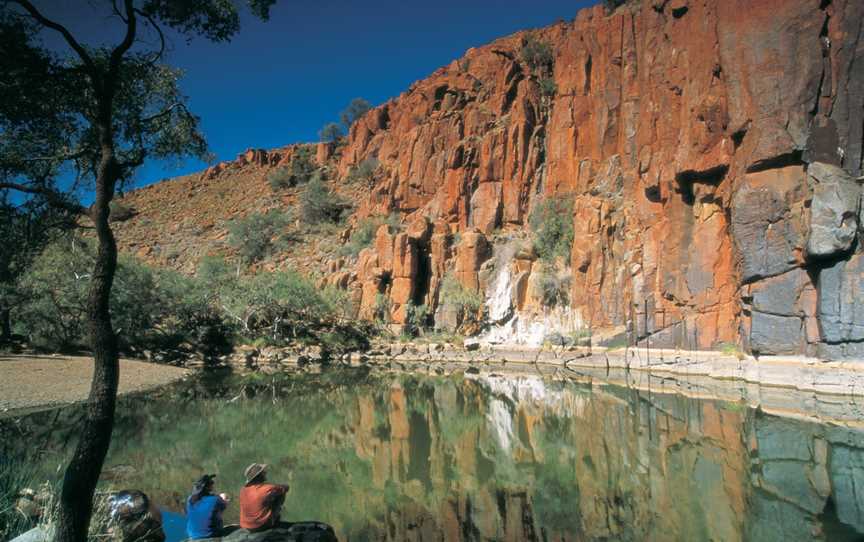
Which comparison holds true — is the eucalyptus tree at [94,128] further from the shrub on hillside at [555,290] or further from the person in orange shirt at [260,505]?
the shrub on hillside at [555,290]

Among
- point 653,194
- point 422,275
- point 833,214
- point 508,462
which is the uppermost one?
point 653,194

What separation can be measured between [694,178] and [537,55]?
1193 inches

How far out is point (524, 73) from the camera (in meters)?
55.1

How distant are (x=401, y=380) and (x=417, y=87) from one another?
178 ft

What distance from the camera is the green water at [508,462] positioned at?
8.61 meters

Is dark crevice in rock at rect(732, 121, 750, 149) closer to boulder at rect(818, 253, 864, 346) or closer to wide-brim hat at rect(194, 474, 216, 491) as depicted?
boulder at rect(818, 253, 864, 346)

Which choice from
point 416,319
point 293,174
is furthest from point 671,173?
point 293,174

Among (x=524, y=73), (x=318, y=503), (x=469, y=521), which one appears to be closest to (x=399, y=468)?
(x=318, y=503)

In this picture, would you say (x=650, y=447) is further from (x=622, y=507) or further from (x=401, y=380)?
(x=401, y=380)

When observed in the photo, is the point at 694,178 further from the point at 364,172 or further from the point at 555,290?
the point at 364,172

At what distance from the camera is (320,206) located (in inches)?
2489

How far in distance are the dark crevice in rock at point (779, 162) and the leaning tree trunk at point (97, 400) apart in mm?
26878

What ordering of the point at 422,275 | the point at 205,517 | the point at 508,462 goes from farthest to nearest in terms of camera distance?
the point at 422,275, the point at 508,462, the point at 205,517

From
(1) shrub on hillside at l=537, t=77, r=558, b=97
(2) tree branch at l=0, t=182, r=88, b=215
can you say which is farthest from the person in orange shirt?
(1) shrub on hillside at l=537, t=77, r=558, b=97
